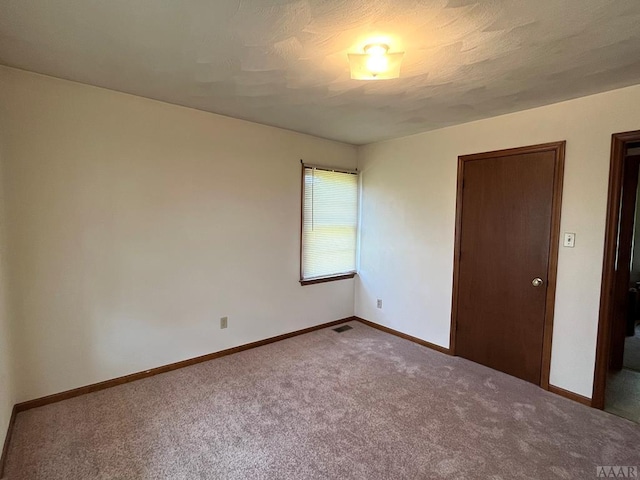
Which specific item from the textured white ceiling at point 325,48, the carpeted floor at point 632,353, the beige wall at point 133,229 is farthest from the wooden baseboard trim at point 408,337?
the textured white ceiling at point 325,48

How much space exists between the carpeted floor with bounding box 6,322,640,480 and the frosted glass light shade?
7.32ft

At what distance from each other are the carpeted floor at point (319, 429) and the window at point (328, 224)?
134 cm

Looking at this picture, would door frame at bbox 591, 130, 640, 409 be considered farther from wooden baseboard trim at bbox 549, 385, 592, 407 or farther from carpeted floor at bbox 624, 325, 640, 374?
carpeted floor at bbox 624, 325, 640, 374

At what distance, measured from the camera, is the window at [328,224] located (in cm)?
389

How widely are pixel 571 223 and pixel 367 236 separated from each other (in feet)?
7.20

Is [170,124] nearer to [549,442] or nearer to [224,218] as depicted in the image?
[224,218]

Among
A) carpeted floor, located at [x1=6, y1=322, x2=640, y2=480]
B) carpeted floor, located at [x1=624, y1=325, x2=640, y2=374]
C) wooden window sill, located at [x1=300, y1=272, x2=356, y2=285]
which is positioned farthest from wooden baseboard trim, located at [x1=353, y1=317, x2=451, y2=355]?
carpeted floor, located at [x1=624, y1=325, x2=640, y2=374]

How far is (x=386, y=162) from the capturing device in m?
4.03

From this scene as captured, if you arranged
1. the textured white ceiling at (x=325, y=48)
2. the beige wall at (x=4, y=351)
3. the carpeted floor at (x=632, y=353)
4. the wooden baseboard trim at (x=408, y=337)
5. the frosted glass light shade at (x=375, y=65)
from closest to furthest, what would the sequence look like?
the textured white ceiling at (x=325, y=48) → the frosted glass light shade at (x=375, y=65) → the beige wall at (x=4, y=351) → the carpeted floor at (x=632, y=353) → the wooden baseboard trim at (x=408, y=337)

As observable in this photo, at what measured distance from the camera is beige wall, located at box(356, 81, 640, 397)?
2.48 metres

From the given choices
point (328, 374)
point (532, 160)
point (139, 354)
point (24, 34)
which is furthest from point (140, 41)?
point (532, 160)

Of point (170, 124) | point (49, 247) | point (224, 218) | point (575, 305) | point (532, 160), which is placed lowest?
point (575, 305)

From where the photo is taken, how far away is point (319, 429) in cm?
219

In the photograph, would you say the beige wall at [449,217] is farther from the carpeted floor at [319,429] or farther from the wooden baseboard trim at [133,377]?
the wooden baseboard trim at [133,377]
